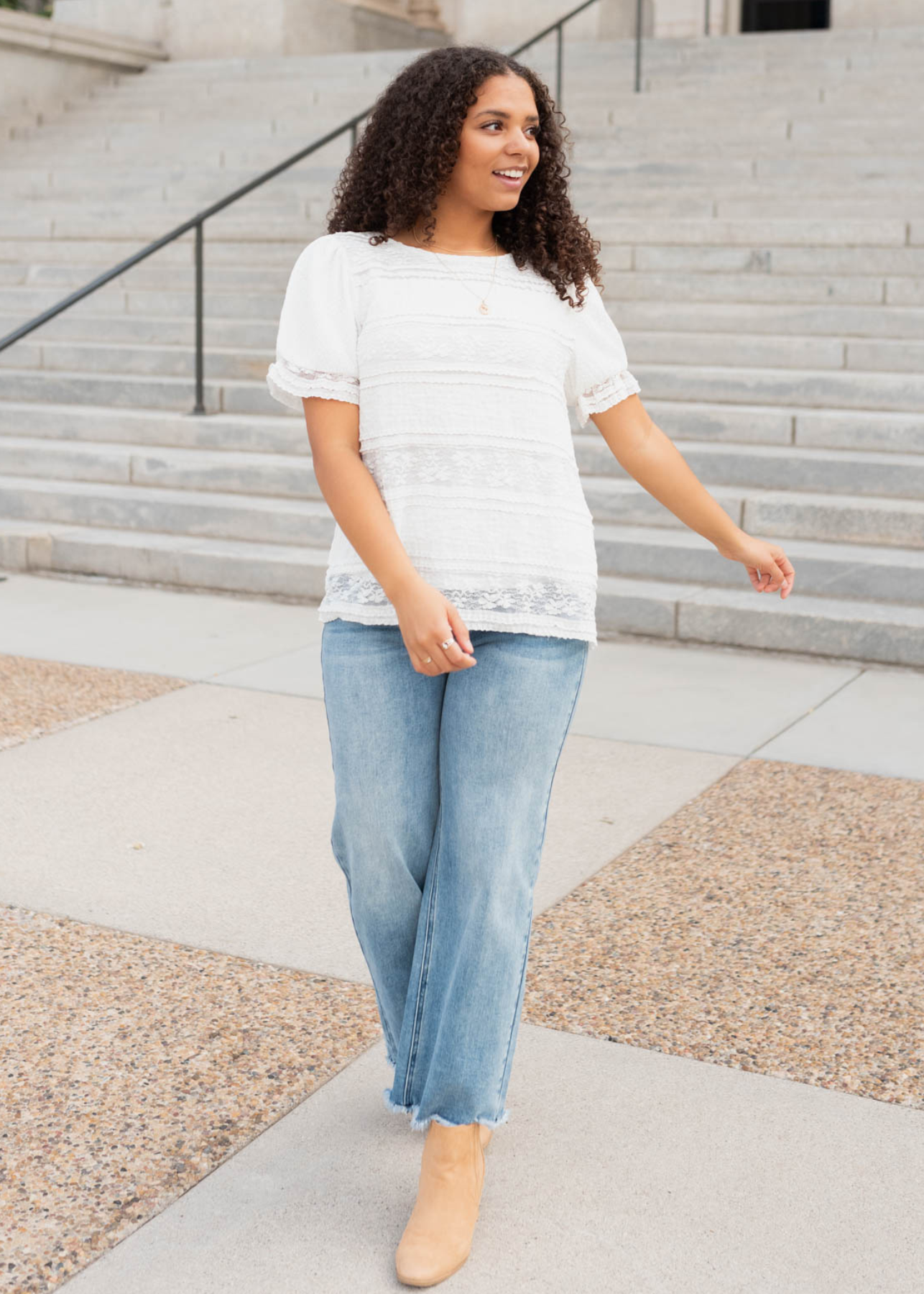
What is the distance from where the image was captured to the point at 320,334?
2.37 m

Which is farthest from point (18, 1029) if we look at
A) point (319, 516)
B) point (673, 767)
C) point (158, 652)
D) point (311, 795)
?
point (319, 516)

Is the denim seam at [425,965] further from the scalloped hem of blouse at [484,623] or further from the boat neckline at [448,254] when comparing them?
the boat neckline at [448,254]

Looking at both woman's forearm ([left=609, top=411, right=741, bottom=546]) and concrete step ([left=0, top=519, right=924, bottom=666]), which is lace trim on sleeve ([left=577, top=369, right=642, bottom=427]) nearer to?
woman's forearm ([left=609, top=411, right=741, bottom=546])

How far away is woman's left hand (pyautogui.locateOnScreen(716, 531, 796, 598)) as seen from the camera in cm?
263

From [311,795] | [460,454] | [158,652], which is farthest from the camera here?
[158,652]

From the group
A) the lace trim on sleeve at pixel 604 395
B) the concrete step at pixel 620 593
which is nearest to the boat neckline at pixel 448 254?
the lace trim on sleeve at pixel 604 395

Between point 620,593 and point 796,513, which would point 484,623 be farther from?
point 796,513

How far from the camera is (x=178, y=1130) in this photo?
9.25 feet

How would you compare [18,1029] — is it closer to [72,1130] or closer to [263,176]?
[72,1130]

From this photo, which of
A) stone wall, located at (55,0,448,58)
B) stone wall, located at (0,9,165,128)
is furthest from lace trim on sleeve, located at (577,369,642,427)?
stone wall, located at (55,0,448,58)

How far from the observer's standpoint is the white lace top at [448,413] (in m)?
2.37

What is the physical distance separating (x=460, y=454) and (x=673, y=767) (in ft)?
9.38

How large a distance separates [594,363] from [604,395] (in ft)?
0.19

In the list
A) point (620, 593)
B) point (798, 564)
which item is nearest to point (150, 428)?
point (620, 593)
